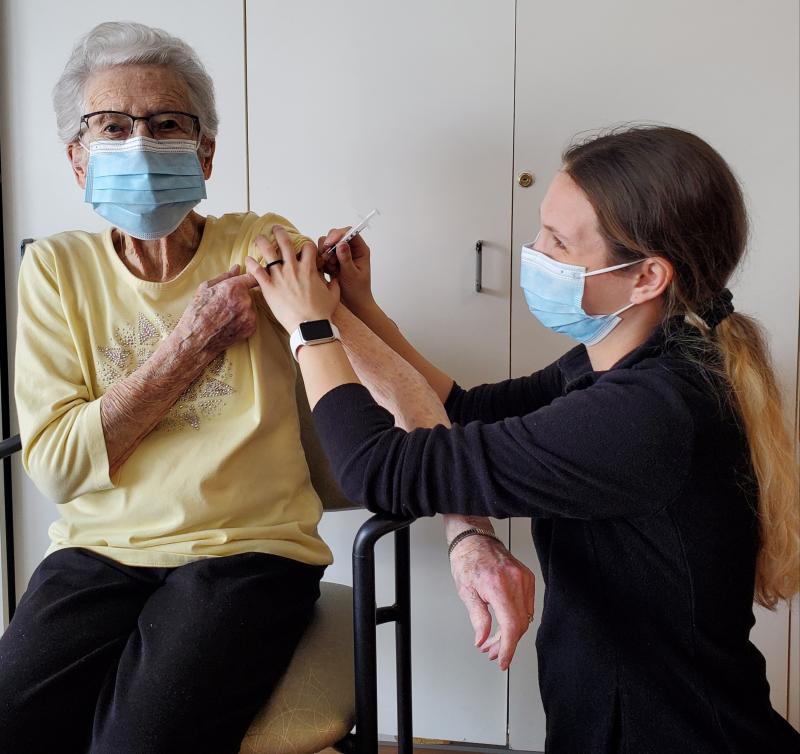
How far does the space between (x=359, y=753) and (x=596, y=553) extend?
0.48m

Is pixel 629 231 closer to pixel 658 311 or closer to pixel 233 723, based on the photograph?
pixel 658 311

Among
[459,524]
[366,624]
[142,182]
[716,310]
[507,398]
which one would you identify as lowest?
[366,624]

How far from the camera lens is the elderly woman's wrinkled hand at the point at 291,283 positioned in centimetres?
118

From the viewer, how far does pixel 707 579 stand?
998mm

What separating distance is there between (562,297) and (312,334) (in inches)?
14.6

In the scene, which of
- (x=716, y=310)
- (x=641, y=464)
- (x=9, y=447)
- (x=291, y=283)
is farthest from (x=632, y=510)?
(x=9, y=447)

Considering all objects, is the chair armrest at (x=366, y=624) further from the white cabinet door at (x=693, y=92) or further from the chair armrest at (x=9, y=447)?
the white cabinet door at (x=693, y=92)

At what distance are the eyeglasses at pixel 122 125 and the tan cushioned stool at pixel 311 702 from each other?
0.86m

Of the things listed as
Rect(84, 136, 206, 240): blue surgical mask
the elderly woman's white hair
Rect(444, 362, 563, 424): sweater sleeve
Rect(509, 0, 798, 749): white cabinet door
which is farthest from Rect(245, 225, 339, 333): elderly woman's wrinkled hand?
Rect(509, 0, 798, 749): white cabinet door

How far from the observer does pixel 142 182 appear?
4.03 feet

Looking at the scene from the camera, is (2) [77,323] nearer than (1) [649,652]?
No

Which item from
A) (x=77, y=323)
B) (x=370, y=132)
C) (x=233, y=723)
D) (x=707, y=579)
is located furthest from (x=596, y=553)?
(x=370, y=132)

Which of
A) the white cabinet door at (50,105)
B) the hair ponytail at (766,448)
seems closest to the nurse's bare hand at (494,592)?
the hair ponytail at (766,448)

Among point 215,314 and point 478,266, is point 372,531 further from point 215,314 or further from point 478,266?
point 478,266
